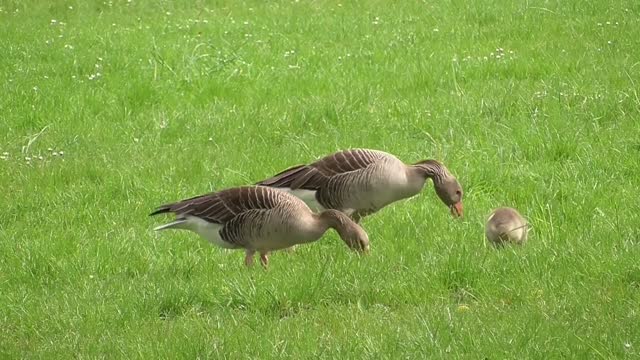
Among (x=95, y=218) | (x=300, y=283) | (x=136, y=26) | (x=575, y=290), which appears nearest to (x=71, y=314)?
(x=300, y=283)

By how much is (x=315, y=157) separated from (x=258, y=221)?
9.22ft

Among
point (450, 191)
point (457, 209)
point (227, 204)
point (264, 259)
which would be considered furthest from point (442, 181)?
point (227, 204)

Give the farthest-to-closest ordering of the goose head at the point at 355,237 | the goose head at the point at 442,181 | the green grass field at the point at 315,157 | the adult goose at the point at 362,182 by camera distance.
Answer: the goose head at the point at 442,181 → the adult goose at the point at 362,182 → the goose head at the point at 355,237 → the green grass field at the point at 315,157

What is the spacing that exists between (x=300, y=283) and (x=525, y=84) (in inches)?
234

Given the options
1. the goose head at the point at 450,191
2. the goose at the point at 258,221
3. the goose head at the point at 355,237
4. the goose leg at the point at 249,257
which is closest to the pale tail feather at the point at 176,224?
the goose at the point at 258,221

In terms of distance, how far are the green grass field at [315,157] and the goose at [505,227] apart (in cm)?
11

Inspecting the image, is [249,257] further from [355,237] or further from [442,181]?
[442,181]

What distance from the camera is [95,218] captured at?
33.2ft

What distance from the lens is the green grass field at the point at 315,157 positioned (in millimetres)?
7031

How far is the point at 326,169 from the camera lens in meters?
9.06

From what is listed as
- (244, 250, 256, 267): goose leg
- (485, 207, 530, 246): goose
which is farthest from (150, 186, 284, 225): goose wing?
(485, 207, 530, 246): goose

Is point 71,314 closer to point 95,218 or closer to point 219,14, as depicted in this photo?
point 95,218

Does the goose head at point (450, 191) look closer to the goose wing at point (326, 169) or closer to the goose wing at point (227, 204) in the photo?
the goose wing at point (326, 169)

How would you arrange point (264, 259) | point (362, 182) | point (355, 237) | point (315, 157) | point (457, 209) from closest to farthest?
1. point (355, 237)
2. point (264, 259)
3. point (362, 182)
4. point (457, 209)
5. point (315, 157)
